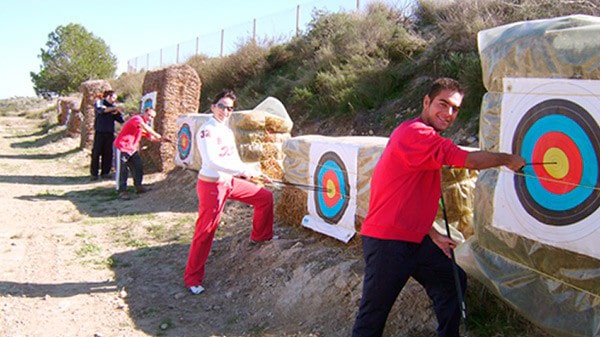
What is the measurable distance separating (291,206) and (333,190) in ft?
3.06

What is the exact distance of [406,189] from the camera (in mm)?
2936

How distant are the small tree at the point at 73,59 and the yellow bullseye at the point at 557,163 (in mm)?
45020

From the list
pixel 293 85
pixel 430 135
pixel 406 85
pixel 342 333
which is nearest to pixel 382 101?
pixel 406 85

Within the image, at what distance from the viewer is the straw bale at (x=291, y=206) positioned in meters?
5.95

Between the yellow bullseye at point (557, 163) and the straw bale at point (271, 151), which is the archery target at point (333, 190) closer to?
the yellow bullseye at point (557, 163)

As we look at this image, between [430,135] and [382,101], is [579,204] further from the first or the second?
[382,101]

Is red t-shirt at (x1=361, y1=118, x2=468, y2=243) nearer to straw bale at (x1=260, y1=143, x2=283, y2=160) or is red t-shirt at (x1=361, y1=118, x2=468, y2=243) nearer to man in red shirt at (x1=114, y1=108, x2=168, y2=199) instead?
straw bale at (x1=260, y1=143, x2=283, y2=160)

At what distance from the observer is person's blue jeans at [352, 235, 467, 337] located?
115 inches

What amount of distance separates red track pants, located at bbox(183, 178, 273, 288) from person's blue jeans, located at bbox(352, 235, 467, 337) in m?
2.20

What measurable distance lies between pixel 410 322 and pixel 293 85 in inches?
407

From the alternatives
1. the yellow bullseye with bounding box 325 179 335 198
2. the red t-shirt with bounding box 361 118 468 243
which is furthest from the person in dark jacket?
the red t-shirt with bounding box 361 118 468 243

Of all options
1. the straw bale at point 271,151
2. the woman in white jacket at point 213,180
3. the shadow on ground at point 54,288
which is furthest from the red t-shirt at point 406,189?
the straw bale at point 271,151

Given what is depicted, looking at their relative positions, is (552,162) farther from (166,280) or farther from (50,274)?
(50,274)

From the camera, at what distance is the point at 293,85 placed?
13.5m
